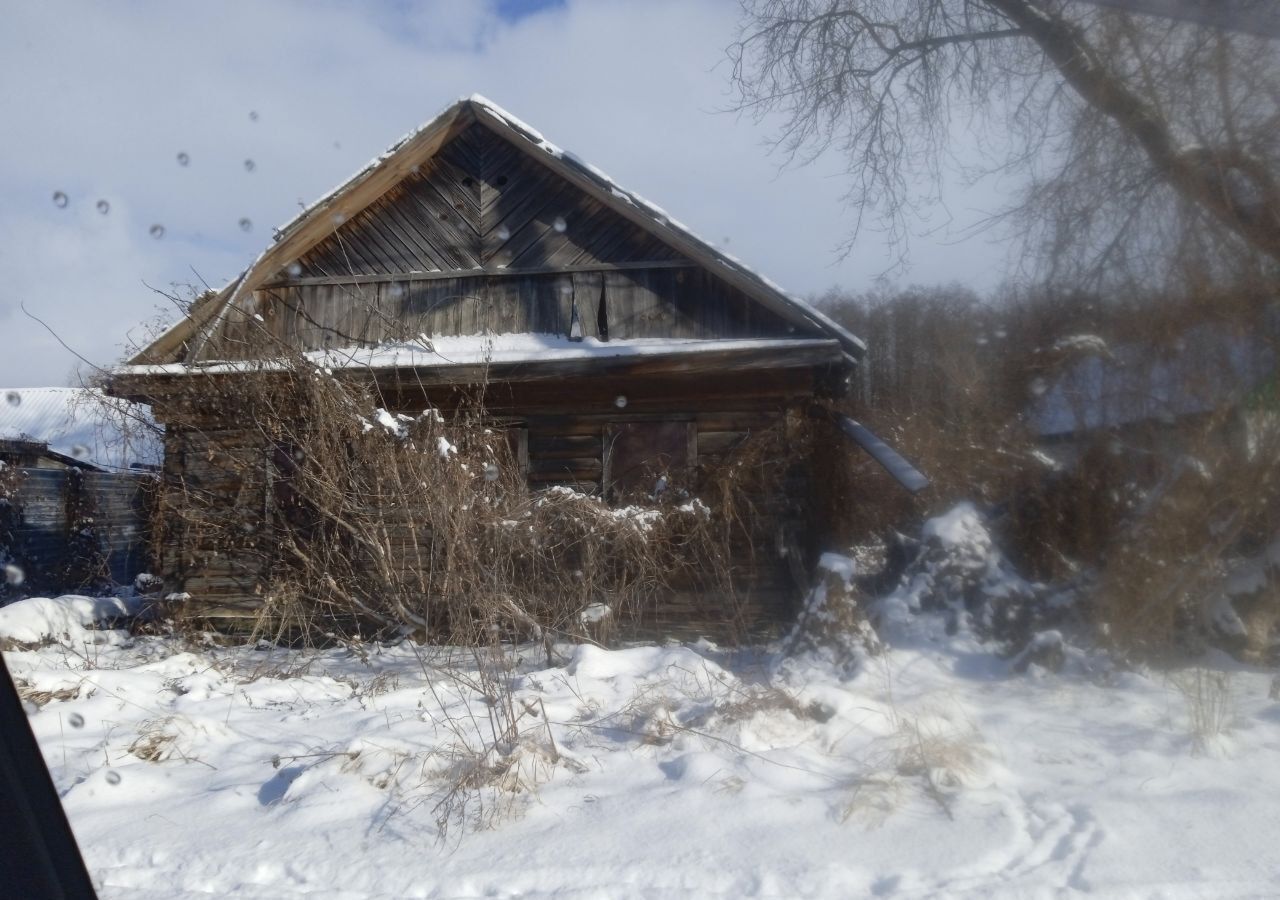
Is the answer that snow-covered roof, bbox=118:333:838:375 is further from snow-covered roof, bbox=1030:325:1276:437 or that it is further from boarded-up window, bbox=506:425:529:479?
snow-covered roof, bbox=1030:325:1276:437

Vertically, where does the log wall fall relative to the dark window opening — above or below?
below

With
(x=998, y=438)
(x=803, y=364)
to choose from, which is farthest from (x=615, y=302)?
(x=998, y=438)

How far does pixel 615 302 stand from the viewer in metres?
9.69

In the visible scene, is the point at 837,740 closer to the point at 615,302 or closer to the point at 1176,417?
the point at 1176,417

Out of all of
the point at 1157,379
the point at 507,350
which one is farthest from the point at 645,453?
the point at 1157,379

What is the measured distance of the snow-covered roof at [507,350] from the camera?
27.7 ft

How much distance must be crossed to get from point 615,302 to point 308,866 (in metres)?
6.97

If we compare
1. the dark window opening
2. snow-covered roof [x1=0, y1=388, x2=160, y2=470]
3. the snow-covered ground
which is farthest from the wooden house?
the snow-covered ground

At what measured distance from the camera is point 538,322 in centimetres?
974

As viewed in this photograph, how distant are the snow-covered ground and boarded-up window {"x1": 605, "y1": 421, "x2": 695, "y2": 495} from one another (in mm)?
3315

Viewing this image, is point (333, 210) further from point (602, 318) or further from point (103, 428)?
point (103, 428)

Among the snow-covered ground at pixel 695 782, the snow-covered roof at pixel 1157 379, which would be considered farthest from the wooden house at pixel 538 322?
the snow-covered ground at pixel 695 782

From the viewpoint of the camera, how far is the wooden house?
8.81 metres

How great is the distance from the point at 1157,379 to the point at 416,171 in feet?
24.8
